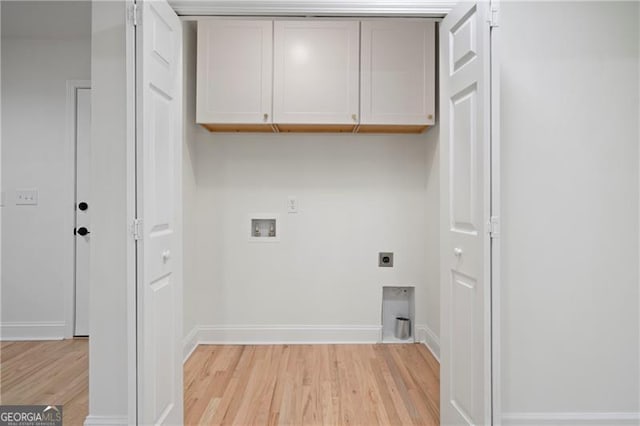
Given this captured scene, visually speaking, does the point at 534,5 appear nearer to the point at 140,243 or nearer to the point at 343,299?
the point at 140,243

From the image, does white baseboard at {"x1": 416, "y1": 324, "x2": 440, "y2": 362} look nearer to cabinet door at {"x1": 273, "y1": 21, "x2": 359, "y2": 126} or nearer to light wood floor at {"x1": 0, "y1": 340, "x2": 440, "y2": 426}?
light wood floor at {"x1": 0, "y1": 340, "x2": 440, "y2": 426}

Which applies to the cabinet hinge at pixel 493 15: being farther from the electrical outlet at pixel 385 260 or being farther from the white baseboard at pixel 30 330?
the white baseboard at pixel 30 330

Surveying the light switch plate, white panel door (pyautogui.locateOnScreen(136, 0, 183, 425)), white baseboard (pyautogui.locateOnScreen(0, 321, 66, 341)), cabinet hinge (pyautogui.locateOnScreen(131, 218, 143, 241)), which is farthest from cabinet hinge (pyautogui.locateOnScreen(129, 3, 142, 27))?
white baseboard (pyautogui.locateOnScreen(0, 321, 66, 341))

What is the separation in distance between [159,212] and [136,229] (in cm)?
18

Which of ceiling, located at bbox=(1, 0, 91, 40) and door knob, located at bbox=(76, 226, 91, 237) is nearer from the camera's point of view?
ceiling, located at bbox=(1, 0, 91, 40)

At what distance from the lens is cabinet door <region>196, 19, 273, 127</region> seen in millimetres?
2945

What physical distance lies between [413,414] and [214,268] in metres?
1.85

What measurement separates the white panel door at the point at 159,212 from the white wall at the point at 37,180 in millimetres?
1910

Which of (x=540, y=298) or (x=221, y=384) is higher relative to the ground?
(x=540, y=298)

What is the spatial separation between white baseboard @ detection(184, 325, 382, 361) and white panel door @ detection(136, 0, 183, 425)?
1287 mm

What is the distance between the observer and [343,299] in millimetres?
3320

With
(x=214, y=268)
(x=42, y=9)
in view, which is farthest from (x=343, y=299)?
(x=42, y=9)

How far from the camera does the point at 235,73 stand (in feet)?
9.70

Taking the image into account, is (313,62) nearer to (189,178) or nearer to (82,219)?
(189,178)
